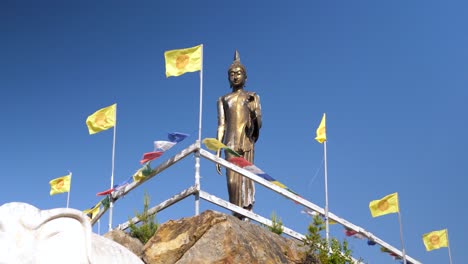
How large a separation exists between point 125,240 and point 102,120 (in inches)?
206

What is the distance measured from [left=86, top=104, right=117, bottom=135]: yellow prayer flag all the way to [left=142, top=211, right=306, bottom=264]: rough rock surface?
5509 mm

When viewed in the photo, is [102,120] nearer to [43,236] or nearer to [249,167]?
[249,167]

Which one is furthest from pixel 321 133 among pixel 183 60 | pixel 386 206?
pixel 183 60

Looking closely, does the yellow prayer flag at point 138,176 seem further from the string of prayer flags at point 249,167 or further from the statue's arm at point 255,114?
the statue's arm at point 255,114

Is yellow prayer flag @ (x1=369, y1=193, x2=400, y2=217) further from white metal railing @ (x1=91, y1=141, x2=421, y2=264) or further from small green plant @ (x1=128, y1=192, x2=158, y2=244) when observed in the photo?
small green plant @ (x1=128, y1=192, x2=158, y2=244)

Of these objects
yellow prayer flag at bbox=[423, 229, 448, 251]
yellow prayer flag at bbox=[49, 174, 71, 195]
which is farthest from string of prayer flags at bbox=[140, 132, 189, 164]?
yellow prayer flag at bbox=[423, 229, 448, 251]

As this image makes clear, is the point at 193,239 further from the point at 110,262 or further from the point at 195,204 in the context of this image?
the point at 110,262

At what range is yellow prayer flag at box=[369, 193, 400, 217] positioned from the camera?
16.6 m

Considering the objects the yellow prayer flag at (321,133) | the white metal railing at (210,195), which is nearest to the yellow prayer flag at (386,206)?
the yellow prayer flag at (321,133)

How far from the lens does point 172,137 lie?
11125 millimetres

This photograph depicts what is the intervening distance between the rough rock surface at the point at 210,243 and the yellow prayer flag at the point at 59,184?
760 cm

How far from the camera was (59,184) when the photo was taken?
16312 millimetres

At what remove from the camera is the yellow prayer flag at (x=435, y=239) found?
752 inches

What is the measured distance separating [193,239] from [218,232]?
38cm
